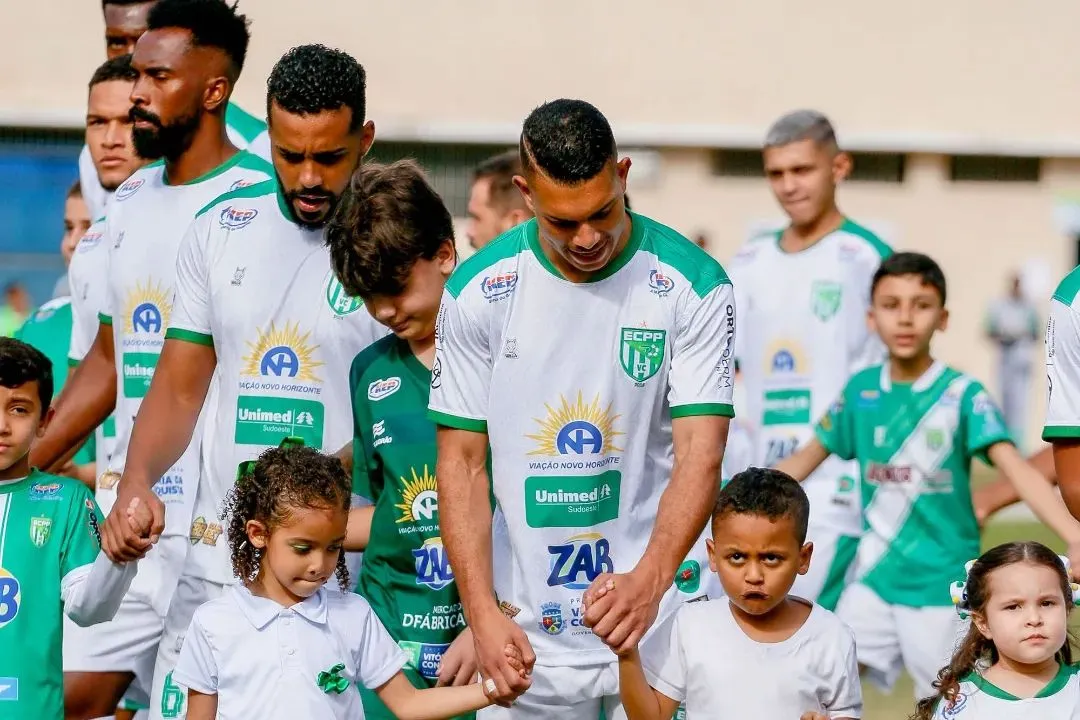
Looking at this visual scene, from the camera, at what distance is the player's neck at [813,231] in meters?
8.70

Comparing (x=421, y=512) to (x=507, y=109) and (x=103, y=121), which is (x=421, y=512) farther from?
(x=507, y=109)

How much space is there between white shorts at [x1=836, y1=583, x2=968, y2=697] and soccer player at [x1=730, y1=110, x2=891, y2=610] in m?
0.84

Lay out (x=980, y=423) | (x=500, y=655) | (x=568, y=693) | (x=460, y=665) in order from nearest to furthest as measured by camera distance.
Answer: (x=500, y=655) < (x=568, y=693) < (x=460, y=665) < (x=980, y=423)

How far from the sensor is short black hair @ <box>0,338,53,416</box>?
5246 millimetres

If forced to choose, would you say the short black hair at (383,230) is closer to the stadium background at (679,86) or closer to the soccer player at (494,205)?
the soccer player at (494,205)

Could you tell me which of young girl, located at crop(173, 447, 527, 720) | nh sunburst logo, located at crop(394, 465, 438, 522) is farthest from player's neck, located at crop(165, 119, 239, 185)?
young girl, located at crop(173, 447, 527, 720)

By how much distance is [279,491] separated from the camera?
4.75 metres

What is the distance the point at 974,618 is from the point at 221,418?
231 centimetres

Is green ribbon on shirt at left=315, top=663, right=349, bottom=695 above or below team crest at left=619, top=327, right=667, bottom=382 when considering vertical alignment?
below

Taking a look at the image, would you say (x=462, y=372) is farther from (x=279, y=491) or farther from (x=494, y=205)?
(x=494, y=205)

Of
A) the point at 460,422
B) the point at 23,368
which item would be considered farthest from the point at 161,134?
the point at 460,422

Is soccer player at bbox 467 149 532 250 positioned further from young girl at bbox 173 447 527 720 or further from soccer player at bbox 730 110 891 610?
young girl at bbox 173 447 527 720

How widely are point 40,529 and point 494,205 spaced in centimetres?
272

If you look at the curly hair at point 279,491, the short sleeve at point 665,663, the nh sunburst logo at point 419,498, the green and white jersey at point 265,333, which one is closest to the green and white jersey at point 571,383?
the short sleeve at point 665,663
